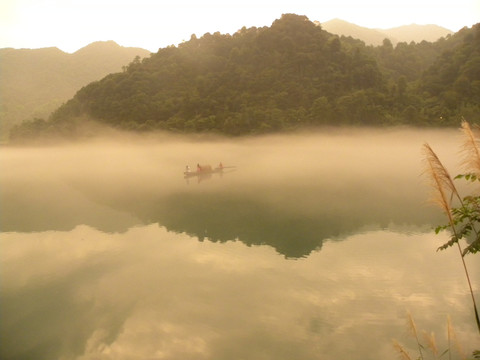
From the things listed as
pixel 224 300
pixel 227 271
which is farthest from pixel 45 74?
pixel 224 300

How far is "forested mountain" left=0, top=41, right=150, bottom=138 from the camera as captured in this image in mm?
95562

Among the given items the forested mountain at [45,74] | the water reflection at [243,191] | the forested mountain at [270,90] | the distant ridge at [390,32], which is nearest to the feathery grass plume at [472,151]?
the water reflection at [243,191]

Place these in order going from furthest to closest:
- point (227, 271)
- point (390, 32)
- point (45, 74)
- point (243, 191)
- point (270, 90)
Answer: point (390, 32)
point (45, 74)
point (270, 90)
point (243, 191)
point (227, 271)

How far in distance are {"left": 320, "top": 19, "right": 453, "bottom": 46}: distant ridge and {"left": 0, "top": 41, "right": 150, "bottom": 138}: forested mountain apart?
320 feet

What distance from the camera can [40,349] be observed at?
979 cm

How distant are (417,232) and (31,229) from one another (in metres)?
22.6

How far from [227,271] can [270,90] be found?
2167 inches

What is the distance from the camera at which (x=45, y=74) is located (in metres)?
117

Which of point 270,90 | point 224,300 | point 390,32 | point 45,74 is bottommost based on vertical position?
point 224,300

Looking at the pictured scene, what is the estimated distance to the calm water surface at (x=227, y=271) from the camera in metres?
9.91

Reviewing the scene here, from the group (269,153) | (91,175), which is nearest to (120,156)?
(91,175)

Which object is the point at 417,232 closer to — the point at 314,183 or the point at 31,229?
the point at 314,183

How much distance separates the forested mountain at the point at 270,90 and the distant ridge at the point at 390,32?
10841 cm

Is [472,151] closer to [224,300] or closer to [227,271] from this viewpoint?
[224,300]
